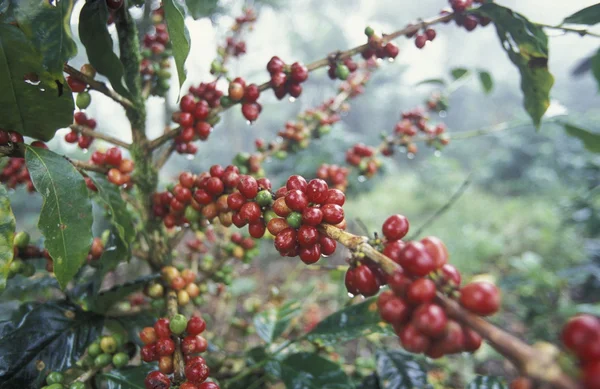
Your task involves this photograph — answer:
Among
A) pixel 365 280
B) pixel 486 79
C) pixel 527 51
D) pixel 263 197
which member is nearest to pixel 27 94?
pixel 263 197

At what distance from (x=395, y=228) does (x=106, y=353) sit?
771 mm

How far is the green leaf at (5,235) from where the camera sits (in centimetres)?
62

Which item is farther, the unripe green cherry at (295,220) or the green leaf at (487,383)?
the green leaf at (487,383)

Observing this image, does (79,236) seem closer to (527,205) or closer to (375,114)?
(527,205)

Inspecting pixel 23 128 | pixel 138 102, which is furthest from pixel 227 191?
pixel 23 128

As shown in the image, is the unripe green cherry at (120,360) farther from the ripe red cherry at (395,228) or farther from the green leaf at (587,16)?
the green leaf at (587,16)

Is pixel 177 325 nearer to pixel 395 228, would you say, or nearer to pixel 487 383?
pixel 395 228

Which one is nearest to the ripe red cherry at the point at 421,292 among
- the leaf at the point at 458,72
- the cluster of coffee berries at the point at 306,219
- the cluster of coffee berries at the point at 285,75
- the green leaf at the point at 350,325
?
the cluster of coffee berries at the point at 306,219

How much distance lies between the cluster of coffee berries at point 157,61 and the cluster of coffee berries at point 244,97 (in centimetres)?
24

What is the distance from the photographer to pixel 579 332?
1.18ft

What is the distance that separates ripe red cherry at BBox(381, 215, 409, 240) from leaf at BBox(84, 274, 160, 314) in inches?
24.9

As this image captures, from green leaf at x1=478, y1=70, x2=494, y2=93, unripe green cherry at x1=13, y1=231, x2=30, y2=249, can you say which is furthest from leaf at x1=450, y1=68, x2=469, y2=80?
unripe green cherry at x1=13, y1=231, x2=30, y2=249

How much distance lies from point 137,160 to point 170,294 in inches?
14.0

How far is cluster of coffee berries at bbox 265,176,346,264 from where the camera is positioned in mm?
609
